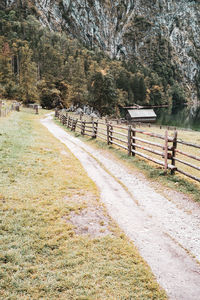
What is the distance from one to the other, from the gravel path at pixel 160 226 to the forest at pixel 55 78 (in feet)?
183

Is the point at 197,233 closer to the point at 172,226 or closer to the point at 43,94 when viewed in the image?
the point at 172,226

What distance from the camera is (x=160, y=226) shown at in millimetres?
6316

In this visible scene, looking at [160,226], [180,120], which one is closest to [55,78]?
[180,120]

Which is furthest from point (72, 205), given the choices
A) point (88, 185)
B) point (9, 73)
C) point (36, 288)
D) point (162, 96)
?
point (162, 96)

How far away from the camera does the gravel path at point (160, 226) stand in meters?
4.36

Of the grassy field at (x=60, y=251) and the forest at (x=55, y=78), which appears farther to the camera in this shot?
the forest at (x=55, y=78)

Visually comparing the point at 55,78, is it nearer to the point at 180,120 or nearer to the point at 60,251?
the point at 180,120

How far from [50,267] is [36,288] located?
55 cm

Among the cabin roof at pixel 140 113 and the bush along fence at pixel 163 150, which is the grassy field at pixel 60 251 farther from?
the cabin roof at pixel 140 113

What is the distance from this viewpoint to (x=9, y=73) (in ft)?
204

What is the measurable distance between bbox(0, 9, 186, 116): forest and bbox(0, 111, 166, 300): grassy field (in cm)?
5557

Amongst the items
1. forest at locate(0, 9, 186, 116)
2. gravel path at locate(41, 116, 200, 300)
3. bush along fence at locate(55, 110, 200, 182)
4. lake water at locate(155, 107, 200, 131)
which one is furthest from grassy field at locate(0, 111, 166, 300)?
lake water at locate(155, 107, 200, 131)

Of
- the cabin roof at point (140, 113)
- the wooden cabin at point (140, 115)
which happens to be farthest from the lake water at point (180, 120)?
the cabin roof at point (140, 113)

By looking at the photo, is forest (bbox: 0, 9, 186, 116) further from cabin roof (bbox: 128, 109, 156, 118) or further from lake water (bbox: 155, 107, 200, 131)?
lake water (bbox: 155, 107, 200, 131)
